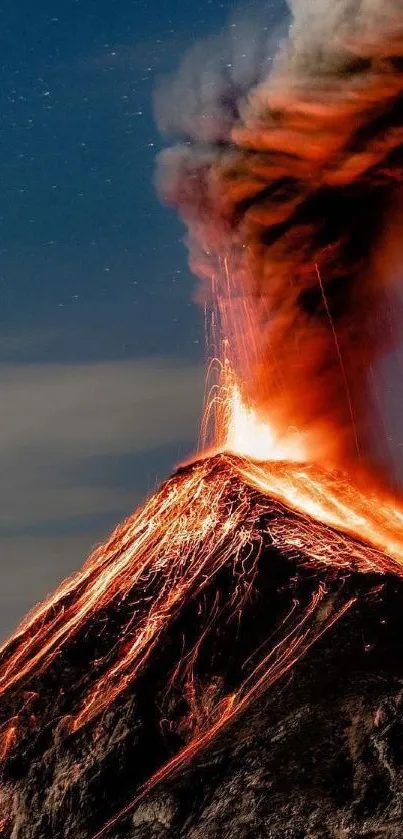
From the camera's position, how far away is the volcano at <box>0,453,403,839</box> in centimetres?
3691

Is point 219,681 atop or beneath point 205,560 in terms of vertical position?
beneath

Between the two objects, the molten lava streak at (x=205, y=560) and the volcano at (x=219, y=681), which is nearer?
the volcano at (x=219, y=681)

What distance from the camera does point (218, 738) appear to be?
1545 inches

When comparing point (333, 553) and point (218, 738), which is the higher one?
point (333, 553)

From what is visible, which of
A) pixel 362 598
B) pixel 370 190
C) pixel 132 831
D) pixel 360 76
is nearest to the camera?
pixel 132 831

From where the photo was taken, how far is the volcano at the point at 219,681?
3691cm

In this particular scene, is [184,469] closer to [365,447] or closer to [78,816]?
[365,447]

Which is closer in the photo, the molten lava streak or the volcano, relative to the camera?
the volcano

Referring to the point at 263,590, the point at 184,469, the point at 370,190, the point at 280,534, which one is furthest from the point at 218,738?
the point at 370,190

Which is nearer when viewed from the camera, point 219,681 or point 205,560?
point 219,681

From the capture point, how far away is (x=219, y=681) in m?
42.0

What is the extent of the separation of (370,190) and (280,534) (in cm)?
1517

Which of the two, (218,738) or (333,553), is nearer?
(218,738)

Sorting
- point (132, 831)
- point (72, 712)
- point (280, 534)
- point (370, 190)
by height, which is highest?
point (370, 190)
